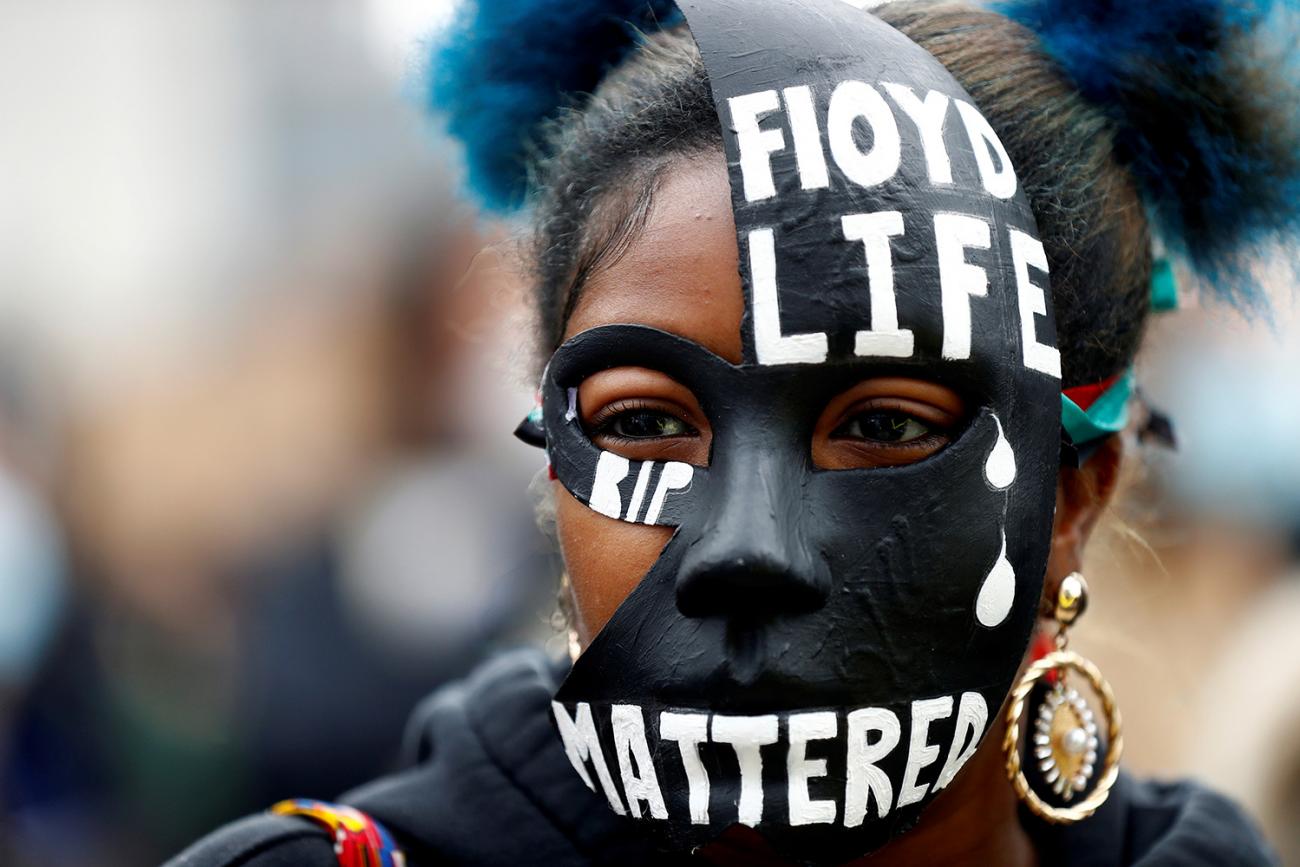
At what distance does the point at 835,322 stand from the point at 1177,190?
2.84 feet

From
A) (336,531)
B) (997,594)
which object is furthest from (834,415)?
(336,531)

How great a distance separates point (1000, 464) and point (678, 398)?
0.43 m

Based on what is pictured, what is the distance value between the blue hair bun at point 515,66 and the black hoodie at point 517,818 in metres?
0.89

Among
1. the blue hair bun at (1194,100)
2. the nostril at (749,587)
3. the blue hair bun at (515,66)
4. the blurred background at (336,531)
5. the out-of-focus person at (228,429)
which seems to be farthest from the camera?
the out-of-focus person at (228,429)

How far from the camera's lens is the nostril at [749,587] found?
5.77ft

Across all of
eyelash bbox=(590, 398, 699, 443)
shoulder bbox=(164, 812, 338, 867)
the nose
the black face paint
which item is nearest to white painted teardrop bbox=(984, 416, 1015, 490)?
the black face paint

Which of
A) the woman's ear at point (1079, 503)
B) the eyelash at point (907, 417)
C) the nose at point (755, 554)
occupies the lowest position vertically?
the woman's ear at point (1079, 503)

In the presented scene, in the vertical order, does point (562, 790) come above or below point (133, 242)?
above

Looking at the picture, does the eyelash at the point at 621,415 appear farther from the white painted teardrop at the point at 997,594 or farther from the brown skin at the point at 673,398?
the white painted teardrop at the point at 997,594

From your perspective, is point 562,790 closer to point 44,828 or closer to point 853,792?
point 853,792

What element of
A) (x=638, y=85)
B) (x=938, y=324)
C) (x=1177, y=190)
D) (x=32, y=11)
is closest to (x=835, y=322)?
(x=938, y=324)

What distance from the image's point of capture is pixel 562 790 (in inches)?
91.0

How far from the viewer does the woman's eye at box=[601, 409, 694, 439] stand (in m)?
1.97

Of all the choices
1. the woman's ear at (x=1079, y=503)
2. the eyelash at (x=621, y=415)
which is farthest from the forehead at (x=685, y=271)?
the woman's ear at (x=1079, y=503)
